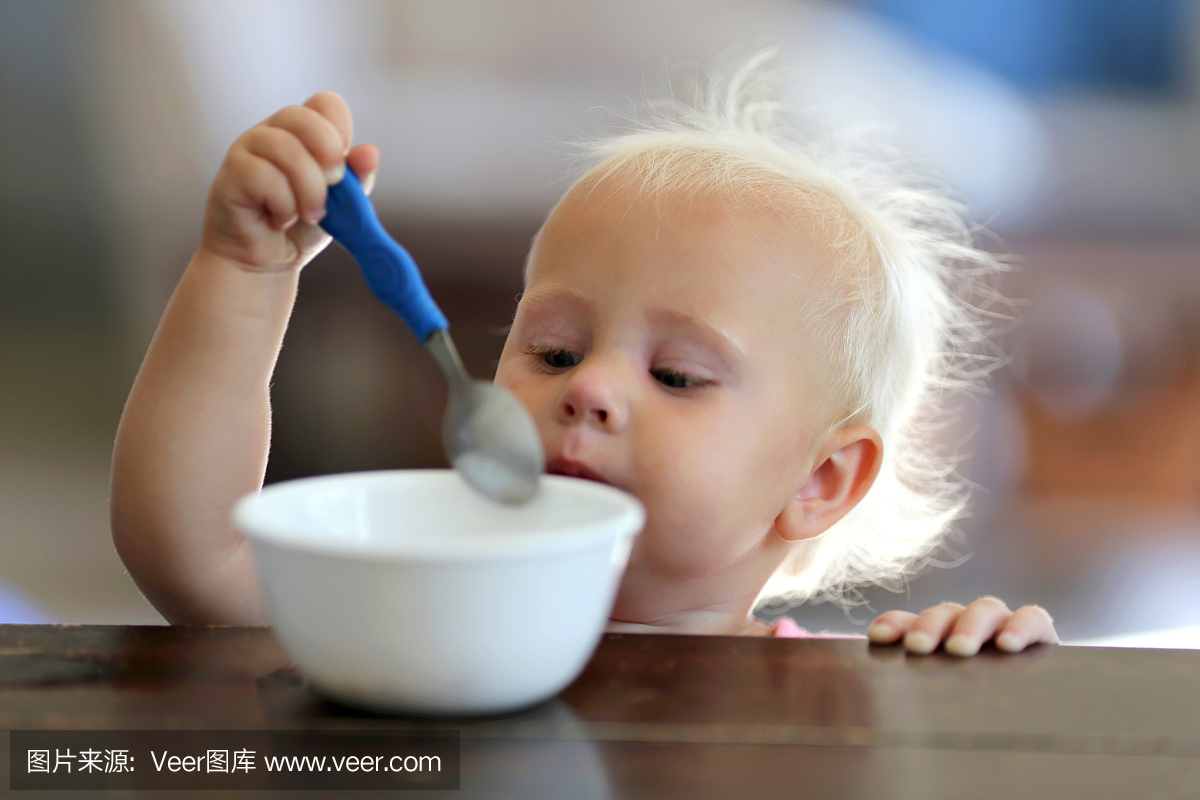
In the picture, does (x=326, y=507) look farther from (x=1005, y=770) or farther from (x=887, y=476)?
(x=887, y=476)

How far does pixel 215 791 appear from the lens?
0.45m

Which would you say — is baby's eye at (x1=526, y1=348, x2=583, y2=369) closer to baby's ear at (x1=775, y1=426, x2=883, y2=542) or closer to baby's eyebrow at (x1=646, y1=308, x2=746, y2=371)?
baby's eyebrow at (x1=646, y1=308, x2=746, y2=371)

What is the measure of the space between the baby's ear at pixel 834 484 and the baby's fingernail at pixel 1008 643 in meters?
0.39

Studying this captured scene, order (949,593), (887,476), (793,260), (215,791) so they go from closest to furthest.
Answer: (215,791) → (793,260) → (887,476) → (949,593)

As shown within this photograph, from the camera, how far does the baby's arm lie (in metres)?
0.83

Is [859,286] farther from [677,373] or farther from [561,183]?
[561,183]

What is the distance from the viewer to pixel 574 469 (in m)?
0.89

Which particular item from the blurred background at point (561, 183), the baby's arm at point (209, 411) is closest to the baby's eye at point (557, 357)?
the baby's arm at point (209, 411)

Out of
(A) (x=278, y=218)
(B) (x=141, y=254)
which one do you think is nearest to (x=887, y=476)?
(A) (x=278, y=218)

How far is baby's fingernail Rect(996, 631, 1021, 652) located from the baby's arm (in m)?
0.55

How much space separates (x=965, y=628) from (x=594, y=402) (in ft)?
1.13

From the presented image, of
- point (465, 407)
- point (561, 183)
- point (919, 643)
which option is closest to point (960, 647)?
point (919, 643)

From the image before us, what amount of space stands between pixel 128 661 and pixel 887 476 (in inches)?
39.0

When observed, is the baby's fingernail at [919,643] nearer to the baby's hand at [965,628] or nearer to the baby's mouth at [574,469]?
the baby's hand at [965,628]
